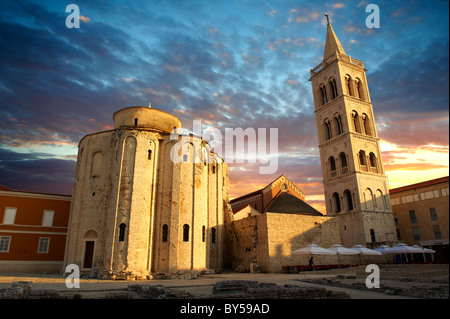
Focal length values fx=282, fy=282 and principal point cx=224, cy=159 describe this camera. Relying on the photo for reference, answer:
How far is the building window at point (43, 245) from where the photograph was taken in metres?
30.1

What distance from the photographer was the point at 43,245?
30.3m

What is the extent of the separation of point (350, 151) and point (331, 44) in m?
19.5

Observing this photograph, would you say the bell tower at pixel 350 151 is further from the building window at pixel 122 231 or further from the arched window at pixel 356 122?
the building window at pixel 122 231

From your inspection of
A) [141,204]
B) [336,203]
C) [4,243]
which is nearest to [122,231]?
[141,204]

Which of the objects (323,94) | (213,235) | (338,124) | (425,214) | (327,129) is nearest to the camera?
(213,235)

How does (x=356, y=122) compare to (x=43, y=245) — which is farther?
(x=356, y=122)

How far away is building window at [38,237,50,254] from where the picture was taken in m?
30.1

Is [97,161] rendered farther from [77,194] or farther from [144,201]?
[144,201]

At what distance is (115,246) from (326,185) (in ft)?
101

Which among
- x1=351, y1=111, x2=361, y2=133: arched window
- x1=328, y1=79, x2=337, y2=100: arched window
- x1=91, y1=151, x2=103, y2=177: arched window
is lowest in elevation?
x1=91, y1=151, x2=103, y2=177: arched window

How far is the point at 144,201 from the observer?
83.5 feet

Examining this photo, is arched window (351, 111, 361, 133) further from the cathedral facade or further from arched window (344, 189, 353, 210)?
the cathedral facade

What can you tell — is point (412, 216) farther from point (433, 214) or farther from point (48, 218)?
point (48, 218)

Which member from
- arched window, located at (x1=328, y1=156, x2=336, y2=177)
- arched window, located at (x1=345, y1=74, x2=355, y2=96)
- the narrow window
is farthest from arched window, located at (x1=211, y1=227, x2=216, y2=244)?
arched window, located at (x1=345, y1=74, x2=355, y2=96)
